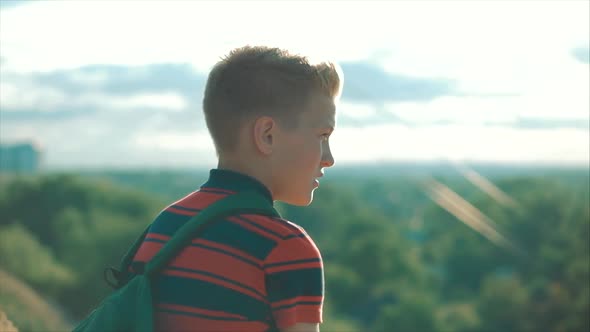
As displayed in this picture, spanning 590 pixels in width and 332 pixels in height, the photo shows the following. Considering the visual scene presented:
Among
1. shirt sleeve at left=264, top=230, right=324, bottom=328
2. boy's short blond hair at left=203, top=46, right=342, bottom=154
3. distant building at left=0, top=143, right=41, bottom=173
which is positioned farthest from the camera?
distant building at left=0, top=143, right=41, bottom=173

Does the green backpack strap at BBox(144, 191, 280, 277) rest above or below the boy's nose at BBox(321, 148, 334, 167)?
below

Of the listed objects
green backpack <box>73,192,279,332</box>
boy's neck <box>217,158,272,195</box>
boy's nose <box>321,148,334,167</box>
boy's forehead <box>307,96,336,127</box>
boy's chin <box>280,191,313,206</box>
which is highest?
boy's forehead <box>307,96,336,127</box>

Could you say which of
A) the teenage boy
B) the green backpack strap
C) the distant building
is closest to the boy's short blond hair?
the teenage boy

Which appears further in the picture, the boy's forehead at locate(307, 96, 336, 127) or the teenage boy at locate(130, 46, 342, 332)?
the boy's forehead at locate(307, 96, 336, 127)

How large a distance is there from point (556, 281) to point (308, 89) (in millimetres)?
24248

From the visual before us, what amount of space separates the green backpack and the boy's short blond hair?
14cm

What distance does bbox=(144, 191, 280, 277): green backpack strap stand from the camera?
1688 mm

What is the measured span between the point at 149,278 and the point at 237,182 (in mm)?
253

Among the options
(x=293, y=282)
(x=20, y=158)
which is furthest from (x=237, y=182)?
(x=20, y=158)

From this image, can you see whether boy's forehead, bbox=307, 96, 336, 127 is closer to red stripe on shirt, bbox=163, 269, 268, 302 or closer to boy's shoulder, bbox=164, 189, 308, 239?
boy's shoulder, bbox=164, 189, 308, 239

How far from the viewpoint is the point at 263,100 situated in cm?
173

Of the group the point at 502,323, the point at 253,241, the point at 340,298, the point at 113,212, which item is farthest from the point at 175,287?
the point at 340,298

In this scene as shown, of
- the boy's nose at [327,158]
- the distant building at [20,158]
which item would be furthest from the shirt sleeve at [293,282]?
the distant building at [20,158]

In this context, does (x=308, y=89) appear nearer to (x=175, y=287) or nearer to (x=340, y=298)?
(x=175, y=287)
